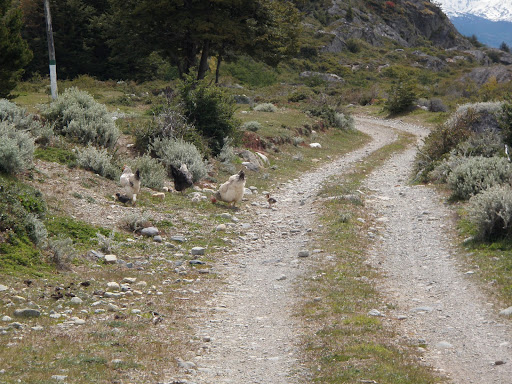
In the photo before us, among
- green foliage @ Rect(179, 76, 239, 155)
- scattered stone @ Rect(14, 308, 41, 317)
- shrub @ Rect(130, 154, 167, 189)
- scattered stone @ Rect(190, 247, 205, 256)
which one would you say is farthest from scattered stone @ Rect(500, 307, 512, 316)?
green foliage @ Rect(179, 76, 239, 155)

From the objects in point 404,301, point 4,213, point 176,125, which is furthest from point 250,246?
point 176,125

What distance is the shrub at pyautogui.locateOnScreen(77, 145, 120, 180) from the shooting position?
46.7 ft

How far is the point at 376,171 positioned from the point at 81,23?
3028 cm

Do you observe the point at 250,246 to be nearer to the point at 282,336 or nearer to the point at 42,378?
the point at 282,336

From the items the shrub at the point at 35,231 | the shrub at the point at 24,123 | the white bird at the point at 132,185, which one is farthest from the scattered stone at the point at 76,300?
the shrub at the point at 24,123

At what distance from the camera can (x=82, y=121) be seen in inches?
650

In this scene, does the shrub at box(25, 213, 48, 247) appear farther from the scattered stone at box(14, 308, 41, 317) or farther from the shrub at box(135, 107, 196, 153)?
the shrub at box(135, 107, 196, 153)

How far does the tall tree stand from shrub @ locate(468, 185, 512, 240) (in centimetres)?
1962

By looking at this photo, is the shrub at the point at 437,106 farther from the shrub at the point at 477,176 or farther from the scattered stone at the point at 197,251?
the scattered stone at the point at 197,251

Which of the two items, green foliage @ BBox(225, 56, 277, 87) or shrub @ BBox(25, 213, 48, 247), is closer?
shrub @ BBox(25, 213, 48, 247)

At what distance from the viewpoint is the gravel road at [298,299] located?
623 centimetres

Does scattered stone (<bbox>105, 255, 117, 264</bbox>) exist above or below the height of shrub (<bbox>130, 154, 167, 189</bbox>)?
below

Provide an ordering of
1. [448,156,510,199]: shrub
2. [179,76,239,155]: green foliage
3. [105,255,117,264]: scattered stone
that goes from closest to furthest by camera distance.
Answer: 1. [105,255,117,264]: scattered stone
2. [448,156,510,199]: shrub
3. [179,76,239,155]: green foliage

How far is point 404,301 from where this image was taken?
8555 millimetres
